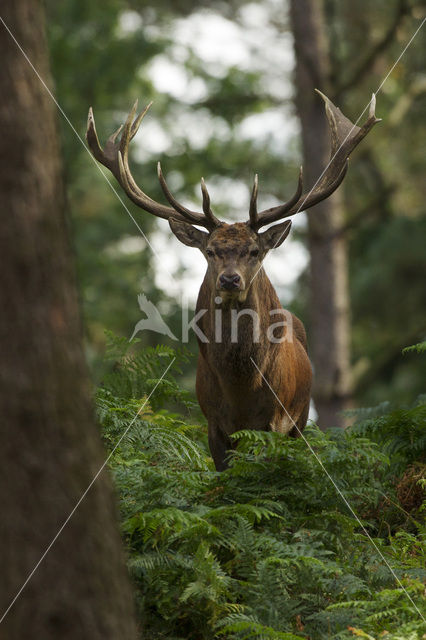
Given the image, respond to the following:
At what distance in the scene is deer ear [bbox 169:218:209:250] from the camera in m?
7.39

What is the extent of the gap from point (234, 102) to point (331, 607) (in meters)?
12.5

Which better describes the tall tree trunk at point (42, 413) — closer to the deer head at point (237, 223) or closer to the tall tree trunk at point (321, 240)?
the deer head at point (237, 223)

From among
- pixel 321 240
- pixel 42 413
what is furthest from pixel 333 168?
pixel 321 240

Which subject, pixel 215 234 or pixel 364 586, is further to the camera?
pixel 215 234

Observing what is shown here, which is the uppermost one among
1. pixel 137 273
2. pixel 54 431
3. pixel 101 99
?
pixel 101 99

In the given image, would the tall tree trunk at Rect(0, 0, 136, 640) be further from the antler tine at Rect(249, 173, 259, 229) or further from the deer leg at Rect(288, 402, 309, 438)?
the deer leg at Rect(288, 402, 309, 438)

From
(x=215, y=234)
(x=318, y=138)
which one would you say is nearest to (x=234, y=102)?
(x=318, y=138)

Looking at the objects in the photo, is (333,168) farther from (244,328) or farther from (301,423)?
(301,423)

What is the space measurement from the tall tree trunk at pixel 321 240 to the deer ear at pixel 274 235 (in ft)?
19.7

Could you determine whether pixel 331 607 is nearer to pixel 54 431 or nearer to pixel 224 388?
pixel 54 431

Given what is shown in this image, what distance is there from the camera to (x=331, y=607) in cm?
409

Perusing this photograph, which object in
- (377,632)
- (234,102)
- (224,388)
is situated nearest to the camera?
(377,632)

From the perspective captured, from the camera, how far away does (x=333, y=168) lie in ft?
24.8

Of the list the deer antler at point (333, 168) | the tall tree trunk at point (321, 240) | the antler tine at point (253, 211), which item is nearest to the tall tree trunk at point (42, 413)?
the antler tine at point (253, 211)
